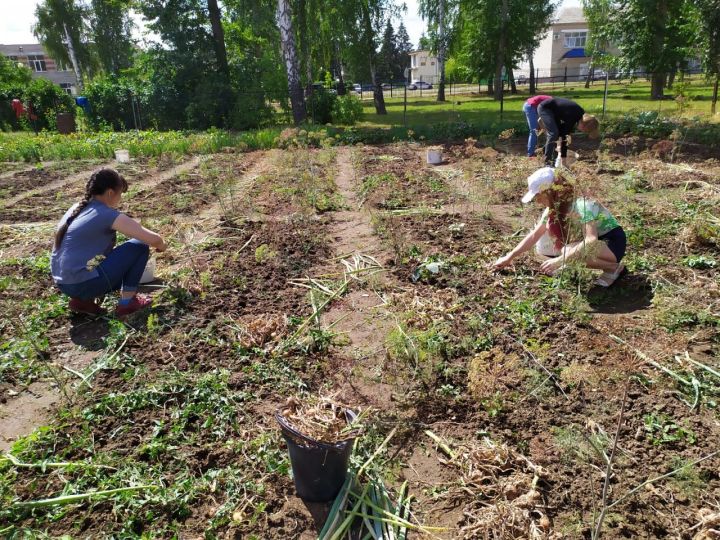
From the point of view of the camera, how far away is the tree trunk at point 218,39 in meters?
17.8

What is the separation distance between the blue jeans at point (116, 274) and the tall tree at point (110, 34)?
36903mm

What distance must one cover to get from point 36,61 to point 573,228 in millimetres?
76119

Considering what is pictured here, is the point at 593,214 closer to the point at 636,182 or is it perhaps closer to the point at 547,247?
the point at 547,247

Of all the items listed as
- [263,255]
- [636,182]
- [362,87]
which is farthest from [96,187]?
[362,87]

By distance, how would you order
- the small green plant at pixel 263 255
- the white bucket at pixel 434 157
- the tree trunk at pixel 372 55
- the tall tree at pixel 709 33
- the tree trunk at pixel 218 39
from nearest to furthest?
the small green plant at pixel 263 255 < the white bucket at pixel 434 157 < the tall tree at pixel 709 33 < the tree trunk at pixel 218 39 < the tree trunk at pixel 372 55

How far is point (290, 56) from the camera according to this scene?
16.2 metres

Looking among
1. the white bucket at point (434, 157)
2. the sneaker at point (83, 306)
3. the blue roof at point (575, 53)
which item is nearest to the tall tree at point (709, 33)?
the white bucket at point (434, 157)

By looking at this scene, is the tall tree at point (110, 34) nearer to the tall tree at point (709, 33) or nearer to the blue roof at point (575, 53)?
the tall tree at point (709, 33)

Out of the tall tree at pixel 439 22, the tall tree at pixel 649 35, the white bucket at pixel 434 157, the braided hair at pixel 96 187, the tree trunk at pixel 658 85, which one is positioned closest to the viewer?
the braided hair at pixel 96 187

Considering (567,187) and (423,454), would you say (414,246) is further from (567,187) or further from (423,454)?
(423,454)

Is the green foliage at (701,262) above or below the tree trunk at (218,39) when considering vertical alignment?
below

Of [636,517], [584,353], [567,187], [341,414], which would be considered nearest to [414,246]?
[567,187]

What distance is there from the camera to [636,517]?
6.61 ft

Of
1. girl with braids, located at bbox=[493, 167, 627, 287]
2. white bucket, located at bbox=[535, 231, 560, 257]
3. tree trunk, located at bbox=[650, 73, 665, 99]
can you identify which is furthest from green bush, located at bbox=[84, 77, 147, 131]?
tree trunk, located at bbox=[650, 73, 665, 99]
